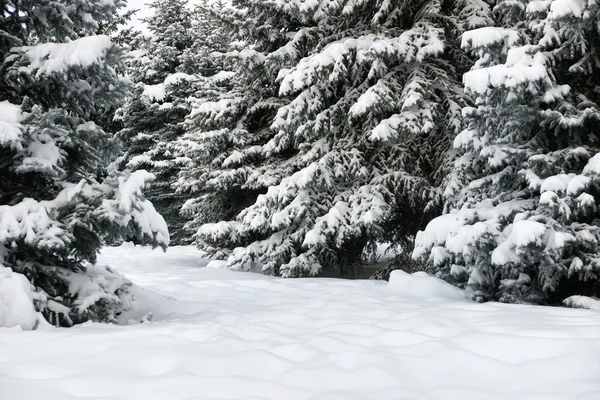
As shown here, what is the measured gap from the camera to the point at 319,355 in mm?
3361

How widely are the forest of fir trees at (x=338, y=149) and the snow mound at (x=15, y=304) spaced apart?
100 mm

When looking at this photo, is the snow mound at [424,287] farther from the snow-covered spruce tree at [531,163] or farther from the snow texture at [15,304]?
the snow texture at [15,304]

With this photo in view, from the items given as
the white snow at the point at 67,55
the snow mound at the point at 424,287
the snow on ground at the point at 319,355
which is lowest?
the snow on ground at the point at 319,355

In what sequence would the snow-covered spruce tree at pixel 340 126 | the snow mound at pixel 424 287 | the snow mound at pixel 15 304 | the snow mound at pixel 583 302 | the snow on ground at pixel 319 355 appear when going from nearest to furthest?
the snow on ground at pixel 319 355 → the snow mound at pixel 15 304 → the snow mound at pixel 583 302 → the snow mound at pixel 424 287 → the snow-covered spruce tree at pixel 340 126

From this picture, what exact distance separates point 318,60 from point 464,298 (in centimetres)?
397

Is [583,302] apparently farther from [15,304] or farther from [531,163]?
[15,304]

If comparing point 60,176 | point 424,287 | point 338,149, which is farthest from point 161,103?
point 424,287

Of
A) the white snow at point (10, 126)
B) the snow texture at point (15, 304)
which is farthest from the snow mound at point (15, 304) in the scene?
the white snow at point (10, 126)

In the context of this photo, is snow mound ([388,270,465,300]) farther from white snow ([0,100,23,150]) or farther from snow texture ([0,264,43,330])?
white snow ([0,100,23,150])

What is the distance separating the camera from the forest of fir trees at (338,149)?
4.05m

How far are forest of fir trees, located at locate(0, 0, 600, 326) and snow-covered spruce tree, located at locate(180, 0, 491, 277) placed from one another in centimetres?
4

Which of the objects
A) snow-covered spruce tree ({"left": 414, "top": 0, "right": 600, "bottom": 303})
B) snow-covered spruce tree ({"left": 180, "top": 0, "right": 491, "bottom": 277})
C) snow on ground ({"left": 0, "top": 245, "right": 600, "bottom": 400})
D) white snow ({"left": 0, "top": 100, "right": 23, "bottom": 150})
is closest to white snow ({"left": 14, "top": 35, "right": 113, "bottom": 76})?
white snow ({"left": 0, "top": 100, "right": 23, "bottom": 150})

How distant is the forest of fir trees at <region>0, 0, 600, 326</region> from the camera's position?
13.3 feet

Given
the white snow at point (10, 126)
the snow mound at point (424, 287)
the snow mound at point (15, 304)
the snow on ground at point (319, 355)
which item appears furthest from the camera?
the snow mound at point (424, 287)
